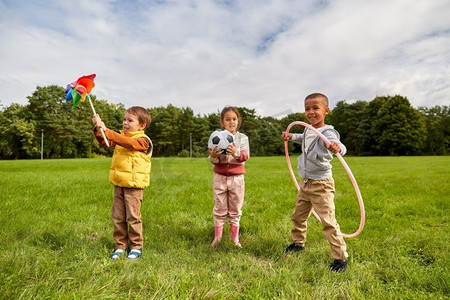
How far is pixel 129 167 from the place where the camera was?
128 inches

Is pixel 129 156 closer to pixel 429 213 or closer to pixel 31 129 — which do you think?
pixel 429 213

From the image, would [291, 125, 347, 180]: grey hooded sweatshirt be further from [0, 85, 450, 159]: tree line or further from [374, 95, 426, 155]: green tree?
[374, 95, 426, 155]: green tree

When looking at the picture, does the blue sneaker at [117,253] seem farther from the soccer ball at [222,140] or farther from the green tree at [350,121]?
the green tree at [350,121]

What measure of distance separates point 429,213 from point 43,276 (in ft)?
20.8

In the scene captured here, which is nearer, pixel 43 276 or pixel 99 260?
pixel 43 276

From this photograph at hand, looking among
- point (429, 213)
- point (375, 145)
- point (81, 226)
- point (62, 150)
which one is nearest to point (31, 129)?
point (62, 150)

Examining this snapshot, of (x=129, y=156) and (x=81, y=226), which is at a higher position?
(x=129, y=156)

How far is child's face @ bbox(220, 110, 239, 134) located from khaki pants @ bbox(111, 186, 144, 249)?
1386mm

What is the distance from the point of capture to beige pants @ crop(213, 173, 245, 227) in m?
3.70

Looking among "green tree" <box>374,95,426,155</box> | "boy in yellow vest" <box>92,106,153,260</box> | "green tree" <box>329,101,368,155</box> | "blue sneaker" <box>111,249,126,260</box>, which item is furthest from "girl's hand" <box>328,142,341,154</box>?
"green tree" <box>329,101,368,155</box>

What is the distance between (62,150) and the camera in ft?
166

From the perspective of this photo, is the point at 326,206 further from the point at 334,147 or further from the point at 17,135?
the point at 17,135

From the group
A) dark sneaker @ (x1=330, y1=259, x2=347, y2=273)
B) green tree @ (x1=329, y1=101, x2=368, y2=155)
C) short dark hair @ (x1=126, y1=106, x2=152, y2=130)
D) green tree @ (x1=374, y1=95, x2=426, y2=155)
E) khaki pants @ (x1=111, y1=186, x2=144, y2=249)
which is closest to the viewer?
dark sneaker @ (x1=330, y1=259, x2=347, y2=273)

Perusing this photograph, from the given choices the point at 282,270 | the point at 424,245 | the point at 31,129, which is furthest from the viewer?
the point at 31,129
